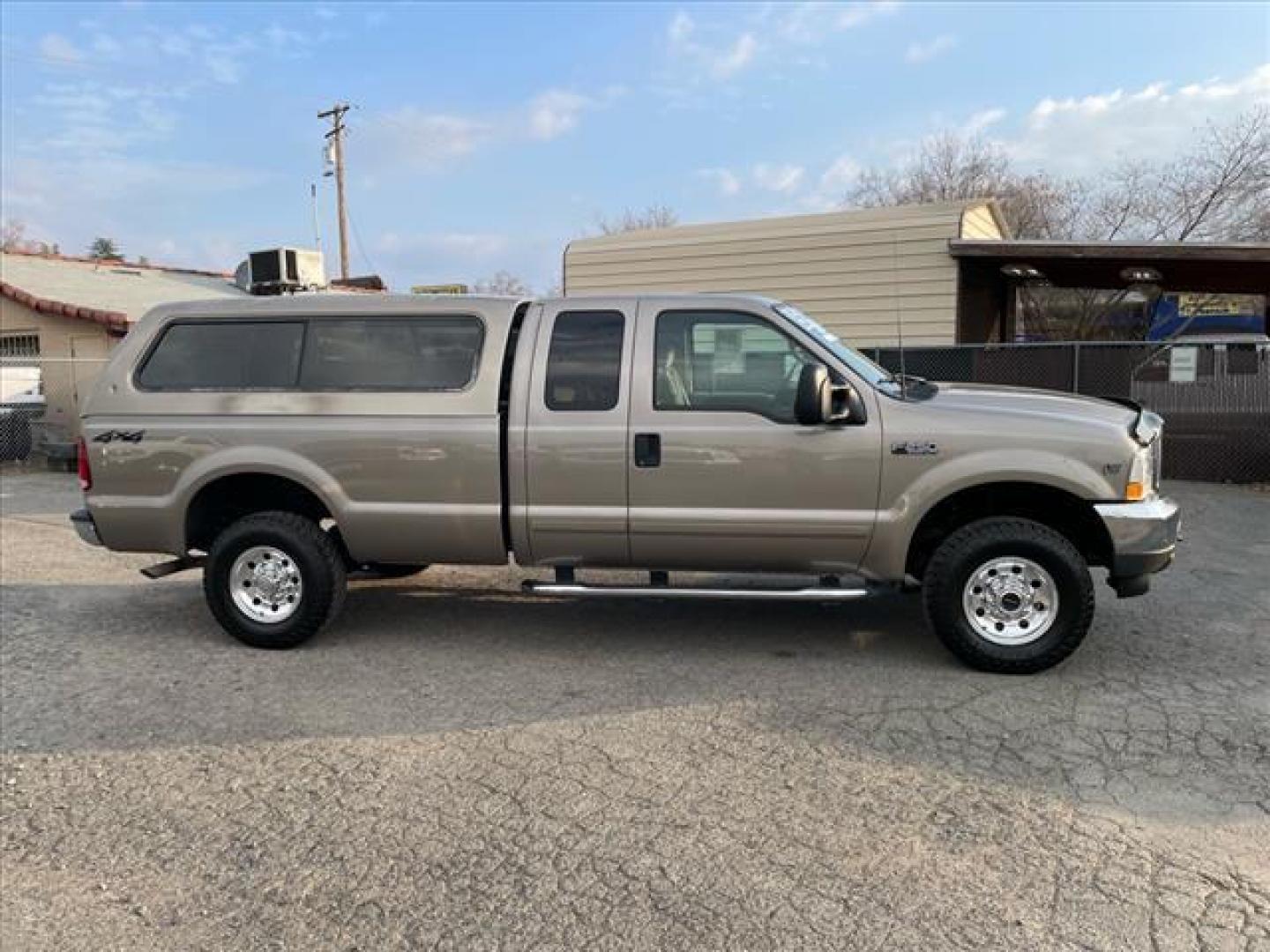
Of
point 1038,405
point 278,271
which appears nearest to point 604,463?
point 1038,405

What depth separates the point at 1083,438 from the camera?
15.9ft

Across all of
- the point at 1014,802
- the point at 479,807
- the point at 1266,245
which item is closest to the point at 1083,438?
the point at 1014,802

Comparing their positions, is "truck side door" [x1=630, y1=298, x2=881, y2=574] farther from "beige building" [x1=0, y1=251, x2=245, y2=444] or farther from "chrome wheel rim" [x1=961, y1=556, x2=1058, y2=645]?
"beige building" [x1=0, y1=251, x2=245, y2=444]

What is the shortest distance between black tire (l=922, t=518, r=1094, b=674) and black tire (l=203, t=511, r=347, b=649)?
3327mm

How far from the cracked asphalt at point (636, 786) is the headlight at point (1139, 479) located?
943 millimetres

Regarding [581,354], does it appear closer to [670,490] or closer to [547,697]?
[670,490]

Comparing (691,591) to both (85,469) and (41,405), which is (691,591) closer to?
(85,469)

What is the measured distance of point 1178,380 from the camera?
11797 millimetres

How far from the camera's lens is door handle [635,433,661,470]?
5176mm

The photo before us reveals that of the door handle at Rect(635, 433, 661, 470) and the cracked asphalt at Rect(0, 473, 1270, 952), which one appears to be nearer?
the cracked asphalt at Rect(0, 473, 1270, 952)

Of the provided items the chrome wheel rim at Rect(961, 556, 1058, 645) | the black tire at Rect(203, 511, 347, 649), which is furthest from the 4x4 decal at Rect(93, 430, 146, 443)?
the chrome wheel rim at Rect(961, 556, 1058, 645)

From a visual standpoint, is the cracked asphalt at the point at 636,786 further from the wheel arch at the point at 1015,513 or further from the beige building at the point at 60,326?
the beige building at the point at 60,326

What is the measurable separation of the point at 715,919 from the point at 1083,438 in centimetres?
317

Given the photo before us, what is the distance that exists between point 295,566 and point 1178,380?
10.7 m
